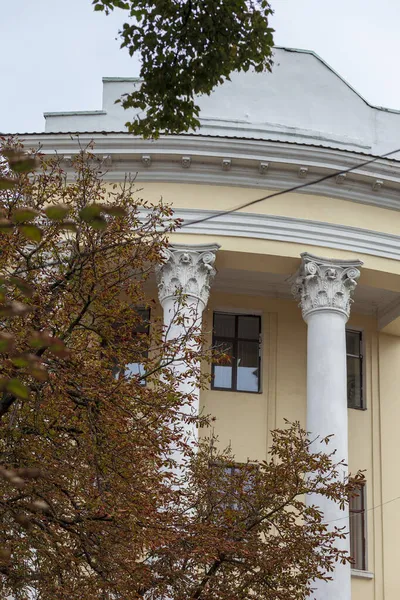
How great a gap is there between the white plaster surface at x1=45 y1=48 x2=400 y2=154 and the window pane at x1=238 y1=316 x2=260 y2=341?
12.7ft

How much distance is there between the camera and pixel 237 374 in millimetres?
25094

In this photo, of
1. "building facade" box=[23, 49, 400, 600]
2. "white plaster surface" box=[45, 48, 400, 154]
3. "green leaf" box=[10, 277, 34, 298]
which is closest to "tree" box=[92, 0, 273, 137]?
"green leaf" box=[10, 277, 34, 298]

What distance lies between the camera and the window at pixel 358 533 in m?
24.0

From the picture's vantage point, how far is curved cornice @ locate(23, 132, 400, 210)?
22984 millimetres

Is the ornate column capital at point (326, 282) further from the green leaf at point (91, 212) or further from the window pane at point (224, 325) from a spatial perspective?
the green leaf at point (91, 212)

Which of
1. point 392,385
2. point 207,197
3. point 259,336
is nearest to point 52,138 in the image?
point 207,197

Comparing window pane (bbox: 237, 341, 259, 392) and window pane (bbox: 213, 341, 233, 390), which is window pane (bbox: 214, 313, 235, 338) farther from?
window pane (bbox: 213, 341, 233, 390)

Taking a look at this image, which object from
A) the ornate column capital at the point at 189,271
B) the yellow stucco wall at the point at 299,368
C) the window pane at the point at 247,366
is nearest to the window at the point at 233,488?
the ornate column capital at the point at 189,271

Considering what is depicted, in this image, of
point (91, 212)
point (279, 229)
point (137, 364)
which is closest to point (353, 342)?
point (279, 229)

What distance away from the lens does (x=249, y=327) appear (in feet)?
83.9

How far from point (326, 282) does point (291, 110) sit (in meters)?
4.34

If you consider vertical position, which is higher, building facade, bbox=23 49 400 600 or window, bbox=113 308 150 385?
building facade, bbox=23 49 400 600

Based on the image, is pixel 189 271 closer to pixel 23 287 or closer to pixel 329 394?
pixel 329 394

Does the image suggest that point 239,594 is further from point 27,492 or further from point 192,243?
point 192,243
